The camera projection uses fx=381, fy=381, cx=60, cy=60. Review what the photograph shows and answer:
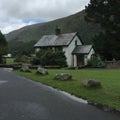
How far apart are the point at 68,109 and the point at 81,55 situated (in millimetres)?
64907

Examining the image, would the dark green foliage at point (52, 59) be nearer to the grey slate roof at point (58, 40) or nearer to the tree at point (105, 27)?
the tree at point (105, 27)

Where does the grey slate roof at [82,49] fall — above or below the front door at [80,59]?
above

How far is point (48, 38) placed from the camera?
8488 cm

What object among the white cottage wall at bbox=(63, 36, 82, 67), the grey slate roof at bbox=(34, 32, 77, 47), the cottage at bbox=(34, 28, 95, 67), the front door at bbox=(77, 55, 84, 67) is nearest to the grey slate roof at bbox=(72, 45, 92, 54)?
the cottage at bbox=(34, 28, 95, 67)

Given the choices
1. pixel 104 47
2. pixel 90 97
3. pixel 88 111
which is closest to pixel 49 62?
pixel 104 47

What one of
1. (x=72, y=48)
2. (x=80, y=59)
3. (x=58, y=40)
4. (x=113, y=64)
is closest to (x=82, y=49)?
(x=80, y=59)

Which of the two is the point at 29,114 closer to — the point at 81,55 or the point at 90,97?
the point at 90,97

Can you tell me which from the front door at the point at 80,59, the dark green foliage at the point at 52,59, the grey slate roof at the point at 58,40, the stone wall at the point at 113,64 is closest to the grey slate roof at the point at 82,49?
the front door at the point at 80,59

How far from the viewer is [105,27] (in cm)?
5012

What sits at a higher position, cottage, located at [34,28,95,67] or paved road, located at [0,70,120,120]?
cottage, located at [34,28,95,67]

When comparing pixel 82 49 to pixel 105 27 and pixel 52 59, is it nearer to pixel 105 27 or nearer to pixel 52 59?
pixel 52 59

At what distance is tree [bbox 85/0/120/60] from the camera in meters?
49.5

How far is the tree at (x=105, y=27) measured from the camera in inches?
1948

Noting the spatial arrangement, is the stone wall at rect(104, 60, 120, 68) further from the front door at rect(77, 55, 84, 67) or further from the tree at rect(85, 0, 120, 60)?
the front door at rect(77, 55, 84, 67)
